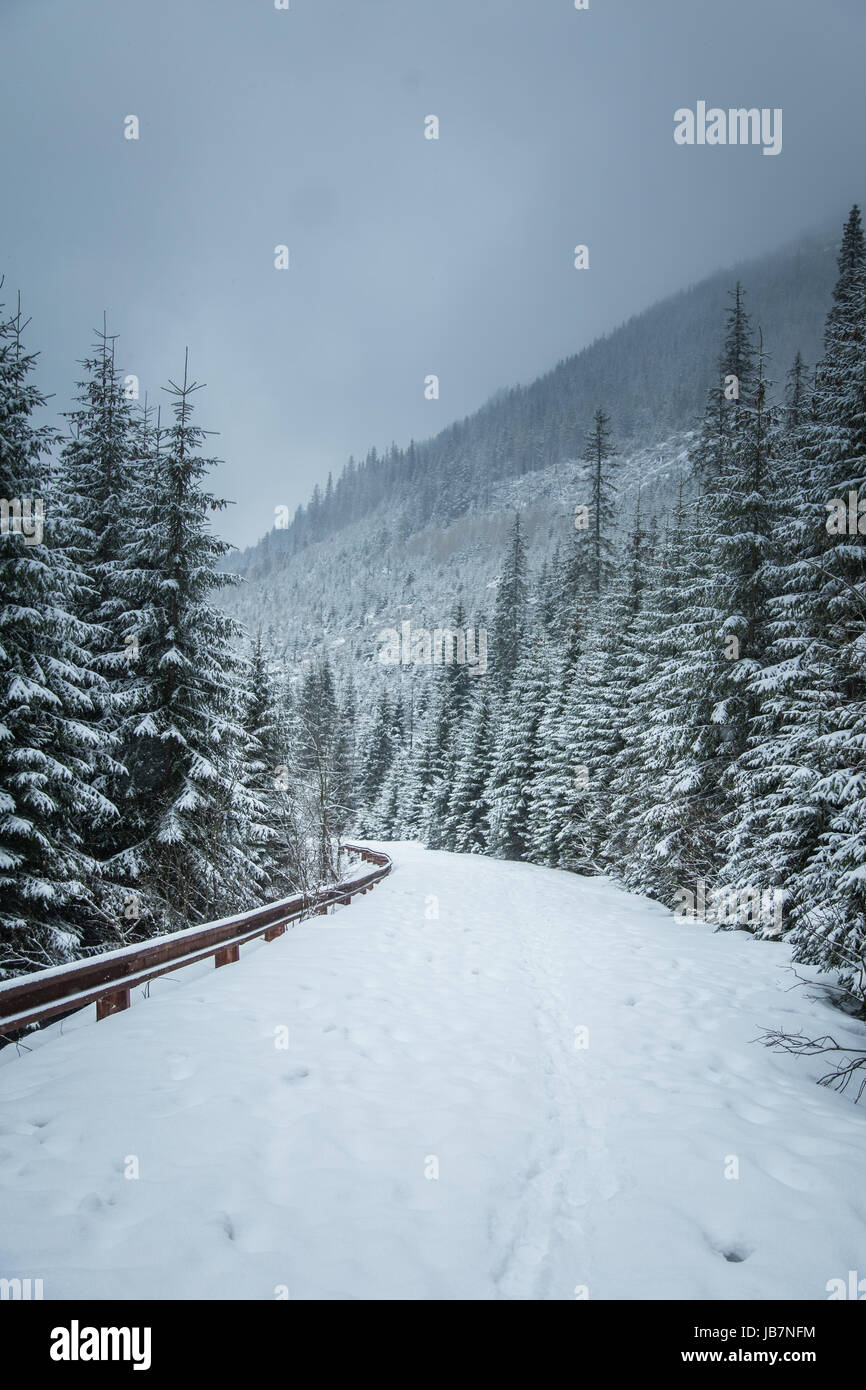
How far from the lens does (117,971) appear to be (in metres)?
6.27

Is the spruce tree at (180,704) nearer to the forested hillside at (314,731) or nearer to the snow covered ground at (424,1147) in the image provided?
the forested hillside at (314,731)

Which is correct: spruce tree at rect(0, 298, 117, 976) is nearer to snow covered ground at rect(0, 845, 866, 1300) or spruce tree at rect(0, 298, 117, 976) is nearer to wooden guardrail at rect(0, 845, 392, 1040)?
wooden guardrail at rect(0, 845, 392, 1040)

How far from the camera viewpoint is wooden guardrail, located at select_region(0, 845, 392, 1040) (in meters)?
4.90

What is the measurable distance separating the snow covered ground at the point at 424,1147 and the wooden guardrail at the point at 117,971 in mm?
331

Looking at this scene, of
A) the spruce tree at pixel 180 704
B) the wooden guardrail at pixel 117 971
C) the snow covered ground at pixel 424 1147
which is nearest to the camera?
the snow covered ground at pixel 424 1147

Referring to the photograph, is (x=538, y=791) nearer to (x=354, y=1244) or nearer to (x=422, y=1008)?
(x=422, y=1008)

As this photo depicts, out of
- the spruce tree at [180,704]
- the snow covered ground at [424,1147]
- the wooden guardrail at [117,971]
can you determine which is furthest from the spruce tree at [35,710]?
the snow covered ground at [424,1147]

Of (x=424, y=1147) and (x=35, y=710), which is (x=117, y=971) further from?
(x=35, y=710)

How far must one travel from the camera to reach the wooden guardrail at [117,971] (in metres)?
4.90

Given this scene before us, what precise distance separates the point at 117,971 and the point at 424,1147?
13.0 ft

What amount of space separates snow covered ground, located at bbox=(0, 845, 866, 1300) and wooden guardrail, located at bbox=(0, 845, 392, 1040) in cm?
33

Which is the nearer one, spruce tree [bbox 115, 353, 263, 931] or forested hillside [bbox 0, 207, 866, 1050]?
forested hillside [bbox 0, 207, 866, 1050]

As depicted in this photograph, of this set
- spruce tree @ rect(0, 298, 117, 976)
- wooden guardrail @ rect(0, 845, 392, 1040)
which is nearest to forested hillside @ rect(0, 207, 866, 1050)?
spruce tree @ rect(0, 298, 117, 976)
